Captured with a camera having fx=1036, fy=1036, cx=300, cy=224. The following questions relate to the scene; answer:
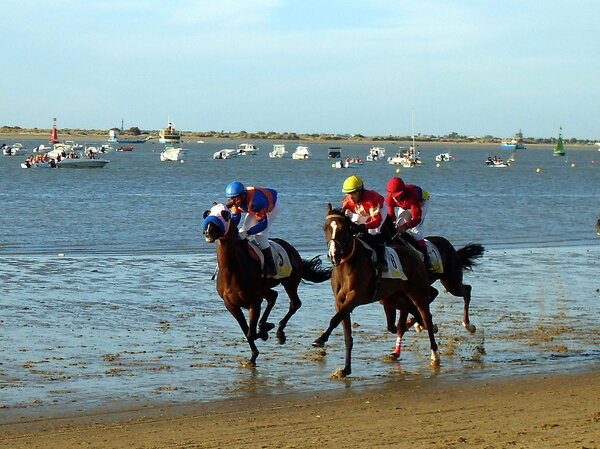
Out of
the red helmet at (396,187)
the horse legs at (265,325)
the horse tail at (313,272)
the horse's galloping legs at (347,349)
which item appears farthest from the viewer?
the horse tail at (313,272)

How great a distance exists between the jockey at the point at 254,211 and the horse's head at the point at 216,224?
1.29ft

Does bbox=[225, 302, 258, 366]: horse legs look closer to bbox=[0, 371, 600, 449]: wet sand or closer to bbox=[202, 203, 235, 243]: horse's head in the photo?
bbox=[202, 203, 235, 243]: horse's head

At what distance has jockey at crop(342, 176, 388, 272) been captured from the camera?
490 inches

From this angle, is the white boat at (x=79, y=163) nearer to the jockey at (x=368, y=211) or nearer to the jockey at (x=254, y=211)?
the jockey at (x=254, y=211)

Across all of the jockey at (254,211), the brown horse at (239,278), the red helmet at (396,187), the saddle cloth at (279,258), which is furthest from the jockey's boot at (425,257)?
the jockey at (254,211)

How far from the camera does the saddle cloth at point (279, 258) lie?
13.0m

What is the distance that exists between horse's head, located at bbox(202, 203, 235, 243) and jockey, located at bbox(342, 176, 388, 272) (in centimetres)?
143

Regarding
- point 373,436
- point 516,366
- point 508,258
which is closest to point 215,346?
point 516,366

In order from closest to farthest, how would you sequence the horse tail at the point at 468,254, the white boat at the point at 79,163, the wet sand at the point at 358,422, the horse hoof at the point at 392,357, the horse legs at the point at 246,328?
the wet sand at the point at 358,422 → the horse legs at the point at 246,328 → the horse hoof at the point at 392,357 → the horse tail at the point at 468,254 → the white boat at the point at 79,163

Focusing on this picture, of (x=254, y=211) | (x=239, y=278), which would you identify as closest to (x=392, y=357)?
(x=239, y=278)

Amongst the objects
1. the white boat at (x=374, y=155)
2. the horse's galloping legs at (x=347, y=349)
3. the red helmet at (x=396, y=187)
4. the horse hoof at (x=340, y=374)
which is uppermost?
the red helmet at (x=396, y=187)

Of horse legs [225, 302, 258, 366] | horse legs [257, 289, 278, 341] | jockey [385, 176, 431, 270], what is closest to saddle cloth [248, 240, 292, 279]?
horse legs [257, 289, 278, 341]

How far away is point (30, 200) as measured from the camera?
51.4 metres

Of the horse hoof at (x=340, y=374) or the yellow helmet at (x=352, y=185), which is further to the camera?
the yellow helmet at (x=352, y=185)
